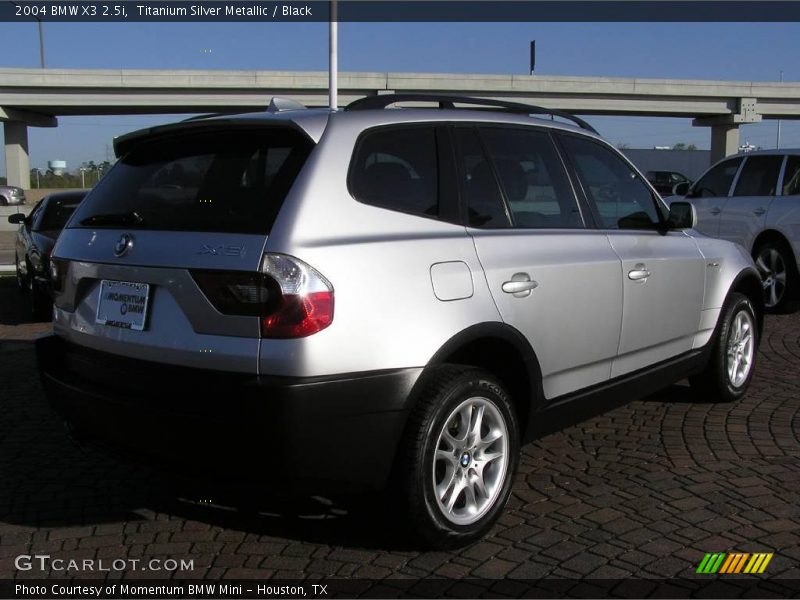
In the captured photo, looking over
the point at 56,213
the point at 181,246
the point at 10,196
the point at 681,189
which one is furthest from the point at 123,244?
the point at 10,196

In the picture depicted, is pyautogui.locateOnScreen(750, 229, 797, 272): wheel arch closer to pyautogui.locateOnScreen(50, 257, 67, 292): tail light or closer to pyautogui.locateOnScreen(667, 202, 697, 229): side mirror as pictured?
pyautogui.locateOnScreen(667, 202, 697, 229): side mirror

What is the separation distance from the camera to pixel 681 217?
5.17 meters

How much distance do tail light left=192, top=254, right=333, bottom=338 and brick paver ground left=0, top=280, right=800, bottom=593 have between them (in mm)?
728

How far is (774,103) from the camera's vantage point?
184 ft

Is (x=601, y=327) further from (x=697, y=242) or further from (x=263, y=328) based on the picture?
(x=263, y=328)

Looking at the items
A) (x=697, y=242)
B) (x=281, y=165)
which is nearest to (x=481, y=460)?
(x=281, y=165)

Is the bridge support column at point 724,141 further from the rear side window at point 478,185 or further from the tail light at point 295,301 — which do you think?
the tail light at point 295,301

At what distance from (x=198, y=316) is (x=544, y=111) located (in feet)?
7.83

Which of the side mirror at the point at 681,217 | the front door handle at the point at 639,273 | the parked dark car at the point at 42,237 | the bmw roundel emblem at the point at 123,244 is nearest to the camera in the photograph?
the bmw roundel emblem at the point at 123,244

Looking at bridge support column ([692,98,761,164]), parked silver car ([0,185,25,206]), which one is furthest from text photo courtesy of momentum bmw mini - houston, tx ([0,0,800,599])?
bridge support column ([692,98,761,164])

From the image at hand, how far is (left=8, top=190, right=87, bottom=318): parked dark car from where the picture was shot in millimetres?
9320

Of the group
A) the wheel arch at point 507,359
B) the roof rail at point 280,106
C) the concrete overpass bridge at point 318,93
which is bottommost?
the wheel arch at point 507,359

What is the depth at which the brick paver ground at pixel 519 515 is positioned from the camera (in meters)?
3.43

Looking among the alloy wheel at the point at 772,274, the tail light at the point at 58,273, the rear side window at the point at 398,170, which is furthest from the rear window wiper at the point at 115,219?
the alloy wheel at the point at 772,274
